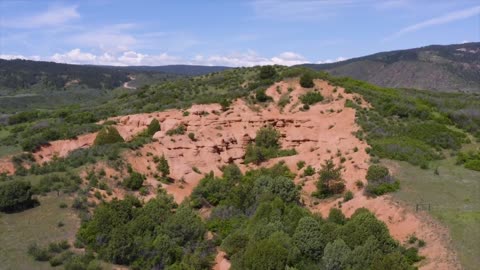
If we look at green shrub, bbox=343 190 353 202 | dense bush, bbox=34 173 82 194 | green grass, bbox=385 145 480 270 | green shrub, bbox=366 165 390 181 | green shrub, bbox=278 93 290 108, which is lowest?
green shrub, bbox=343 190 353 202

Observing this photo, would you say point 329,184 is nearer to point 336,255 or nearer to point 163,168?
point 336,255

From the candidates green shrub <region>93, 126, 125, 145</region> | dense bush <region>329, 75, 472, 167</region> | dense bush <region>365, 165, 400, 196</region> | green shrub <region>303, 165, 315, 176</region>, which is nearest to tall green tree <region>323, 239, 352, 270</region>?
dense bush <region>365, 165, 400, 196</region>

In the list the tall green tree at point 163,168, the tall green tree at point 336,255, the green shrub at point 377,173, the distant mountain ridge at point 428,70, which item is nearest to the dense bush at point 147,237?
the tall green tree at point 336,255

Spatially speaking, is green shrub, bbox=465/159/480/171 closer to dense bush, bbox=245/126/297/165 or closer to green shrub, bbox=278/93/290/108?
dense bush, bbox=245/126/297/165

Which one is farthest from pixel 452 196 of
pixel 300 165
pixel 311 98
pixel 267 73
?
pixel 267 73

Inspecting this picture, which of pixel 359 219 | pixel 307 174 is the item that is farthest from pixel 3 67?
pixel 359 219

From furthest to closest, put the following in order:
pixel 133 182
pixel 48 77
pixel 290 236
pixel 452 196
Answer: pixel 48 77 → pixel 133 182 → pixel 452 196 → pixel 290 236

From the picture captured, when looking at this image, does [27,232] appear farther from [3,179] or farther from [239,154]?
[239,154]
